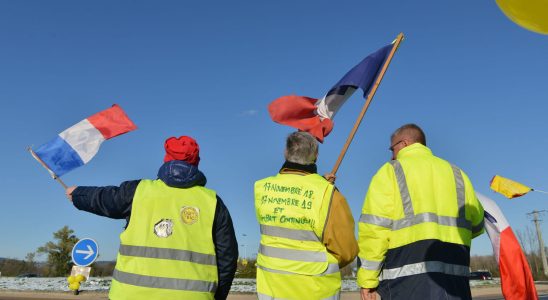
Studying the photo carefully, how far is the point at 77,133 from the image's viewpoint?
5980 millimetres

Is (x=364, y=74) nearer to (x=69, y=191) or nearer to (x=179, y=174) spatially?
(x=179, y=174)

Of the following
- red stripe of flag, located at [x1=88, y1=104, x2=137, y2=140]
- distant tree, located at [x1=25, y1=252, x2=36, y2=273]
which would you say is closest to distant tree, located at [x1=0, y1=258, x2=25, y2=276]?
distant tree, located at [x1=25, y1=252, x2=36, y2=273]

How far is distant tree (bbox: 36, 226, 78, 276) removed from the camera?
52125 millimetres

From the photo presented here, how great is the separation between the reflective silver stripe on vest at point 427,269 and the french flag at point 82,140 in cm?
386

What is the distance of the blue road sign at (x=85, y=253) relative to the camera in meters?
14.2

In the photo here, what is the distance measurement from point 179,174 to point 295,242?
107 centimetres

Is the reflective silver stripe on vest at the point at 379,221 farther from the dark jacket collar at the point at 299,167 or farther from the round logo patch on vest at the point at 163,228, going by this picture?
Result: the round logo patch on vest at the point at 163,228

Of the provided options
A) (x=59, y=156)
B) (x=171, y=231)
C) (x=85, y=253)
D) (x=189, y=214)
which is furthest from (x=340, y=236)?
(x=85, y=253)

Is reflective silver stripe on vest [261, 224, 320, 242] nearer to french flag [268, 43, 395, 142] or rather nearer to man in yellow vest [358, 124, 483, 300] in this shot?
man in yellow vest [358, 124, 483, 300]

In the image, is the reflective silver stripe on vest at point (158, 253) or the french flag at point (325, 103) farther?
the french flag at point (325, 103)

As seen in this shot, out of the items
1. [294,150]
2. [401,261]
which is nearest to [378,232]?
[401,261]

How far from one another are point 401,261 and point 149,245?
1.84 metres

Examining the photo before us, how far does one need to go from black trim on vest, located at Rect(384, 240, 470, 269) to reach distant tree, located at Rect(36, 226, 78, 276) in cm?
5372

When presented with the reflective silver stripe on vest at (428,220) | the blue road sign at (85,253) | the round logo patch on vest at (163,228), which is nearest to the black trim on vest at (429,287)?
the reflective silver stripe on vest at (428,220)
